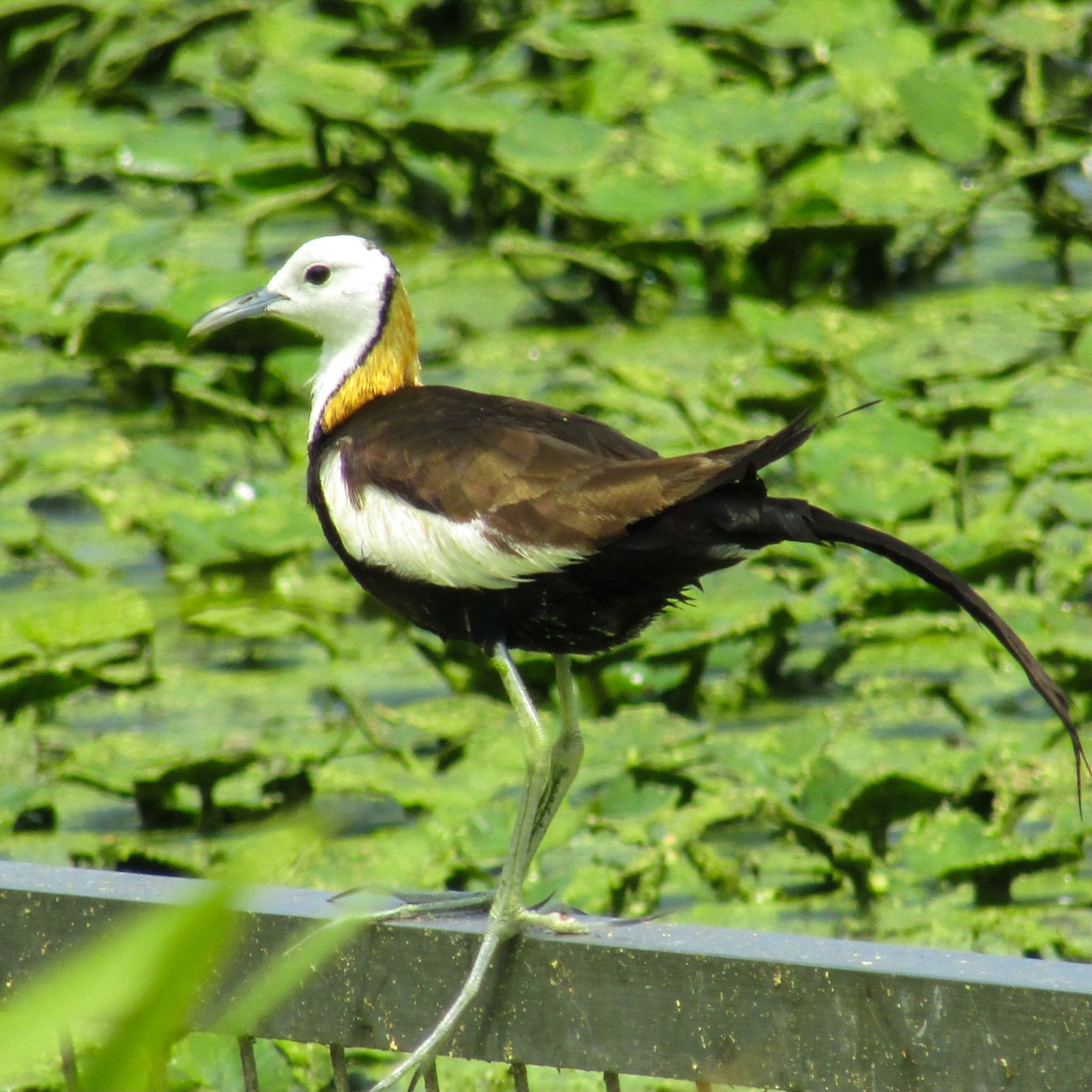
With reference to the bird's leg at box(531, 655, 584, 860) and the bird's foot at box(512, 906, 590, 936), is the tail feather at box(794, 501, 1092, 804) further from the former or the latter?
the bird's leg at box(531, 655, 584, 860)

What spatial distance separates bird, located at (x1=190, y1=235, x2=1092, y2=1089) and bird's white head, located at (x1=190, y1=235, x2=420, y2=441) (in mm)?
112

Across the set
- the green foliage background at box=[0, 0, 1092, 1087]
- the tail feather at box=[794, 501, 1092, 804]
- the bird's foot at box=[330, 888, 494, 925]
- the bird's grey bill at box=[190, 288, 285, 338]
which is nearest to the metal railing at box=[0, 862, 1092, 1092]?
the bird's foot at box=[330, 888, 494, 925]

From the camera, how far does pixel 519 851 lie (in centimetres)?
185

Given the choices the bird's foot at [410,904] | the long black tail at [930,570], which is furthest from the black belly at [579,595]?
the bird's foot at [410,904]

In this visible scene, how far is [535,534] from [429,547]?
0.48 ft

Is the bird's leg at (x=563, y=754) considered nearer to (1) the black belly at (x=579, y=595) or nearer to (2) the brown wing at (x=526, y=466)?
(1) the black belly at (x=579, y=595)

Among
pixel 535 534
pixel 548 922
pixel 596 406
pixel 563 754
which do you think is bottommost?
pixel 596 406

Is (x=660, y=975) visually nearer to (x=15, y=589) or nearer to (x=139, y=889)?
(x=139, y=889)

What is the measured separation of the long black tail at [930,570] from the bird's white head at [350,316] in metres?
0.83

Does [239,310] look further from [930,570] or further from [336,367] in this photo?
[930,570]

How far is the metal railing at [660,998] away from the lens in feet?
4.78

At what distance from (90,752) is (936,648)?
134cm

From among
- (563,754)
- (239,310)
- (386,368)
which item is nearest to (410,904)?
(563,754)

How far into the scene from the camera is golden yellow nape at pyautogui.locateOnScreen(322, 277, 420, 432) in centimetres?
227
